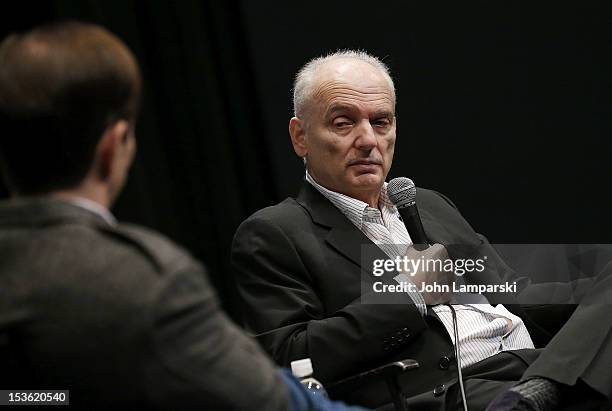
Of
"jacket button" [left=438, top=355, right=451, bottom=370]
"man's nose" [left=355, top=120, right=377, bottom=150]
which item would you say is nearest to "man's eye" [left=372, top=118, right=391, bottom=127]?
"man's nose" [left=355, top=120, right=377, bottom=150]

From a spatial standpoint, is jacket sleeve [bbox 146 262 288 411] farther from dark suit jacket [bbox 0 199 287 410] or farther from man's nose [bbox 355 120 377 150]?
man's nose [bbox 355 120 377 150]

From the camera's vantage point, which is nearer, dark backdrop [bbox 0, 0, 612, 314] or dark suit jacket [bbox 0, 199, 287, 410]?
dark suit jacket [bbox 0, 199, 287, 410]

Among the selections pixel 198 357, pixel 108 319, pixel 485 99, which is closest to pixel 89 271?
pixel 108 319

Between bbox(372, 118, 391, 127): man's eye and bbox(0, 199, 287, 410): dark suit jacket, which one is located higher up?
bbox(0, 199, 287, 410): dark suit jacket

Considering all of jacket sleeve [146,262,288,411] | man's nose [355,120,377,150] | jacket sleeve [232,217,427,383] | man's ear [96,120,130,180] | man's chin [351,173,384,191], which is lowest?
jacket sleeve [232,217,427,383]

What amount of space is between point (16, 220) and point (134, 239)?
0.16m

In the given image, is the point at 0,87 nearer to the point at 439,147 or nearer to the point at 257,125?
the point at 257,125

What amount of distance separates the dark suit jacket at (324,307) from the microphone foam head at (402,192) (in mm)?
192

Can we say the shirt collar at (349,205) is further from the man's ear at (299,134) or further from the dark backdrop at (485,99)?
the dark backdrop at (485,99)

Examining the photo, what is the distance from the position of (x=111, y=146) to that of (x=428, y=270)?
4.44 ft

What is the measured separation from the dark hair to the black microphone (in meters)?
1.32

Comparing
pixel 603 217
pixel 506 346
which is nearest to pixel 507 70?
pixel 603 217

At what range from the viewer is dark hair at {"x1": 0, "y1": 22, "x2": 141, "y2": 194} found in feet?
4.10

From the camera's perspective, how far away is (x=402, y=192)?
2559 mm
